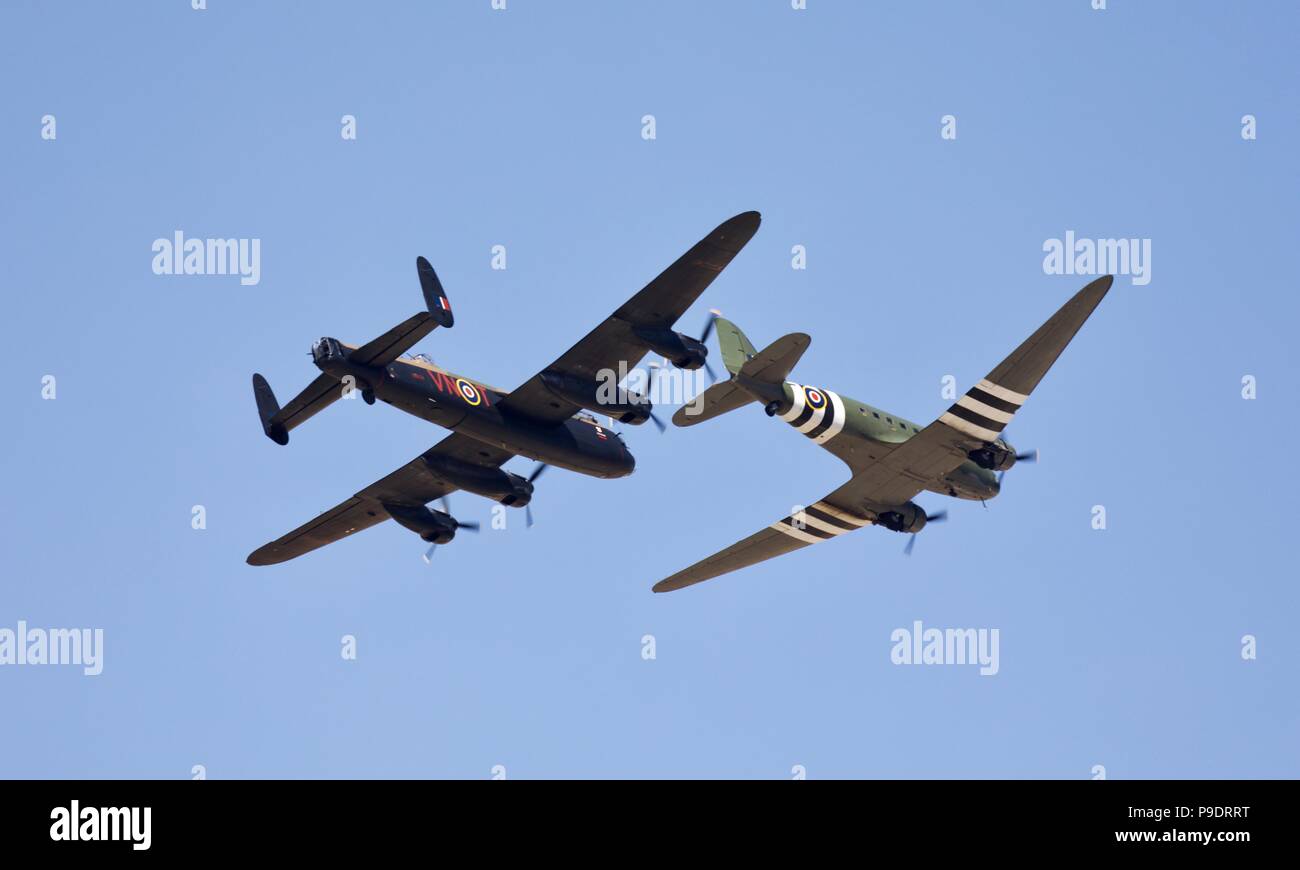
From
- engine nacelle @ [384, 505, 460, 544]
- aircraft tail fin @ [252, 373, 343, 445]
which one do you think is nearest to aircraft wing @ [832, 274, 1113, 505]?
engine nacelle @ [384, 505, 460, 544]

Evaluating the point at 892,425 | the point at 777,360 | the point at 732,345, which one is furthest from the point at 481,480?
the point at 892,425

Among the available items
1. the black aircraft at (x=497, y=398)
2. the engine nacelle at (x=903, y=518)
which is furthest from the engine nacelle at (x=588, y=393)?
the engine nacelle at (x=903, y=518)

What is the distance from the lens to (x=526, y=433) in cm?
5619

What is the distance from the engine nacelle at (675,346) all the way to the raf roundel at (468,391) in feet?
16.7

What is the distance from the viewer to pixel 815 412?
5591 cm

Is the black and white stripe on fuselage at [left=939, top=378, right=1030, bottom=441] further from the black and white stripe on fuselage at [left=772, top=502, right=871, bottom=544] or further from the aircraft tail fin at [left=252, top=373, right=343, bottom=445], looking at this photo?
the aircraft tail fin at [left=252, top=373, right=343, bottom=445]

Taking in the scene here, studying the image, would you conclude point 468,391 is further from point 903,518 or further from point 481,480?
point 903,518

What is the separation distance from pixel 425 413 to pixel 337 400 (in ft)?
8.84

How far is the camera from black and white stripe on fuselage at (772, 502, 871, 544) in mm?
60219

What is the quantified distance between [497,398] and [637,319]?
5.17 meters

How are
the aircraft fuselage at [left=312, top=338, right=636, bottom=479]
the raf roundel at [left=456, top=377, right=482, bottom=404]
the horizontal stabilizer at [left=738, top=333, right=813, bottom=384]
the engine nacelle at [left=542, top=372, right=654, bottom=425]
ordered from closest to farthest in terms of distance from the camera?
the aircraft fuselage at [left=312, top=338, right=636, bottom=479] → the horizontal stabilizer at [left=738, top=333, right=813, bottom=384] → the engine nacelle at [left=542, top=372, right=654, bottom=425] → the raf roundel at [left=456, top=377, right=482, bottom=404]

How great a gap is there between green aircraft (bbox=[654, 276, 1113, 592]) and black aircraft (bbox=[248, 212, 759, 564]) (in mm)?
2442

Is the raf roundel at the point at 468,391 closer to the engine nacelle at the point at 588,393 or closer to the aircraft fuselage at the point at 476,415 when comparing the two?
the aircraft fuselage at the point at 476,415

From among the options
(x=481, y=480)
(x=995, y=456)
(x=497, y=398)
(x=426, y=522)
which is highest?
(x=497, y=398)
